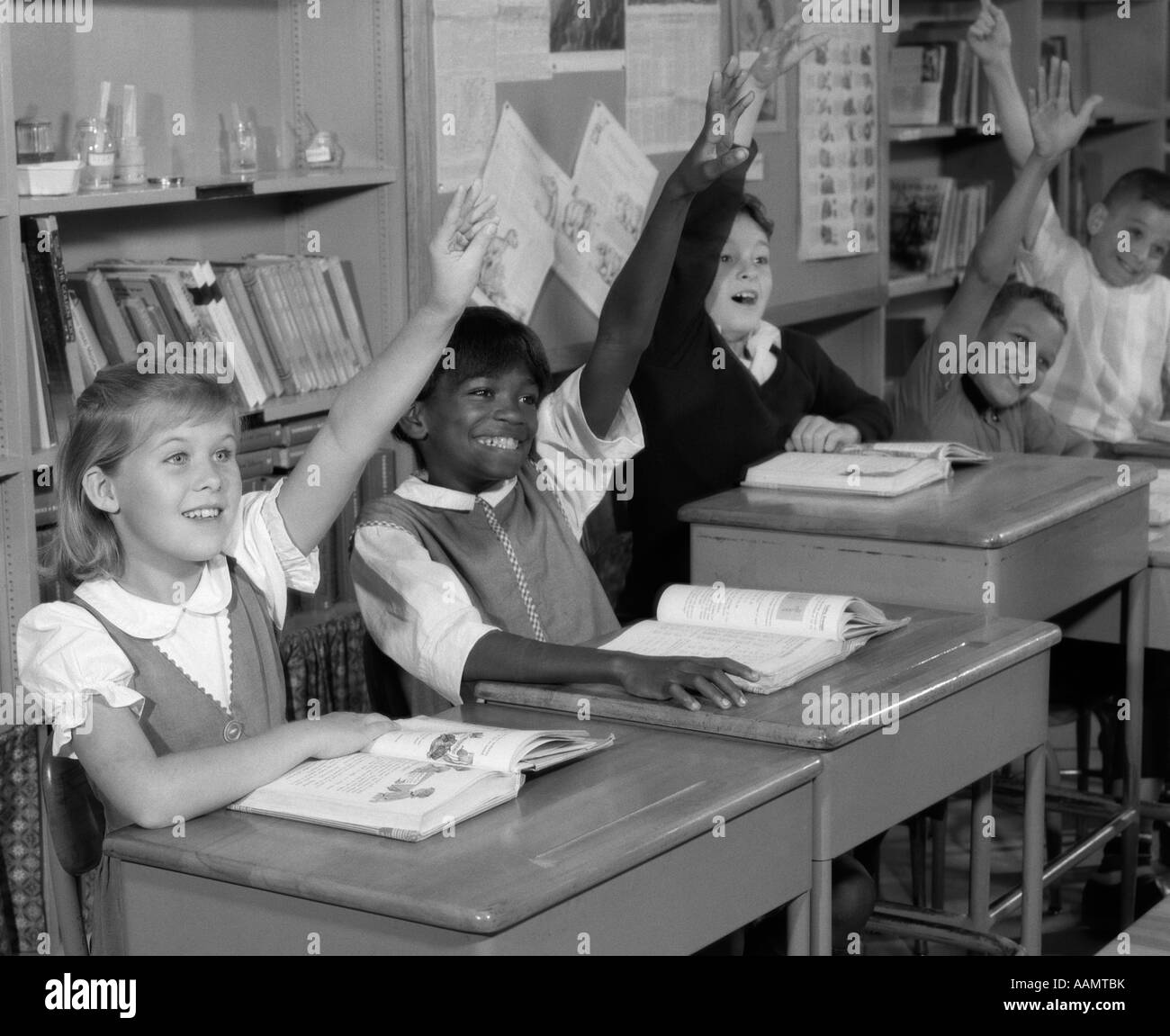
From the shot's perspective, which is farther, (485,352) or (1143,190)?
(1143,190)

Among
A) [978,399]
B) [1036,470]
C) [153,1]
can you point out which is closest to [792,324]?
[978,399]

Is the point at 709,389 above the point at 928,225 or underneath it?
underneath

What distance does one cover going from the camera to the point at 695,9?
389 centimetres

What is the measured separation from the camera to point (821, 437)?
294 cm

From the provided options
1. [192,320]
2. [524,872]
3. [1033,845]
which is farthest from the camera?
[192,320]

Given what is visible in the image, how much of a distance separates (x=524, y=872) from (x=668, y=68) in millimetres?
2725

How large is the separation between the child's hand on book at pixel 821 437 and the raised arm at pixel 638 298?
486 millimetres

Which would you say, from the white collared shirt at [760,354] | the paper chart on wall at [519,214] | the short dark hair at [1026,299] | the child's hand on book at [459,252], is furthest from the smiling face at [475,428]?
the short dark hair at [1026,299]

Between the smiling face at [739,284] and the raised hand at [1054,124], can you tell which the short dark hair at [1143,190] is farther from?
the smiling face at [739,284]

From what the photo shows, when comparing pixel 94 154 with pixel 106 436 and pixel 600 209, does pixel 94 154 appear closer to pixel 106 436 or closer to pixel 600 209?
pixel 106 436

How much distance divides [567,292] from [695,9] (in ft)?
2.74

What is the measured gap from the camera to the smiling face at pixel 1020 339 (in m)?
3.27

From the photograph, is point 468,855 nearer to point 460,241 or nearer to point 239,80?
point 460,241

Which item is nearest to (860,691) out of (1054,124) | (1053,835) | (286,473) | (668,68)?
(286,473)
